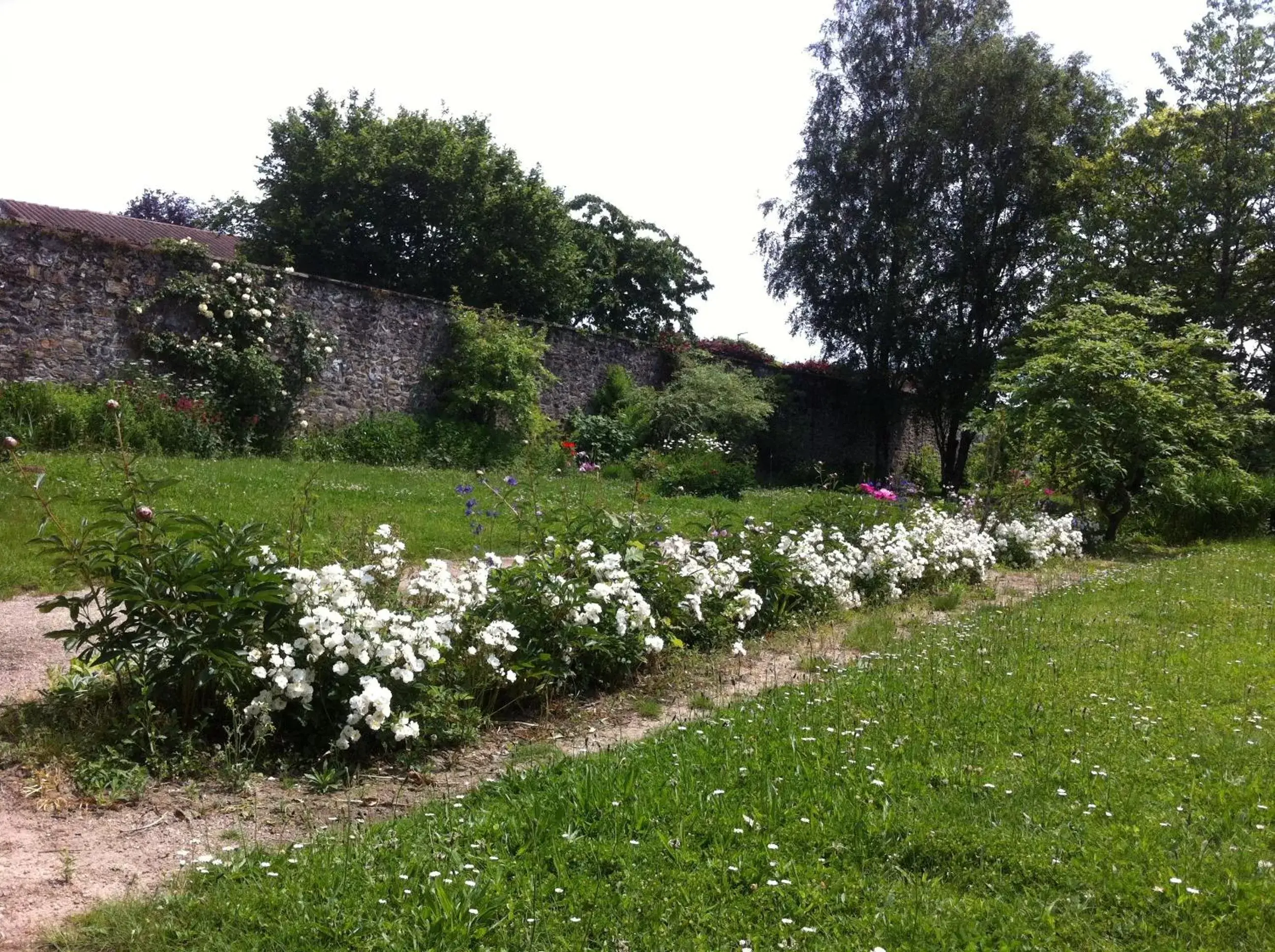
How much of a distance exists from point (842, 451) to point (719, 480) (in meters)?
9.41

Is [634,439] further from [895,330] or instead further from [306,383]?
[895,330]

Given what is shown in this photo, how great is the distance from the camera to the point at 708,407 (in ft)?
56.9

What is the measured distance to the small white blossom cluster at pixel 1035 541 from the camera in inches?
412

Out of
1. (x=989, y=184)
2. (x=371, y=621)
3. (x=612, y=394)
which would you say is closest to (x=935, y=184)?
(x=989, y=184)

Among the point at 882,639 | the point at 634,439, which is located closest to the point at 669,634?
the point at 882,639

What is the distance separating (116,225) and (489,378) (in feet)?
60.2

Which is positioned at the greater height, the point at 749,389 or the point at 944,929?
the point at 749,389

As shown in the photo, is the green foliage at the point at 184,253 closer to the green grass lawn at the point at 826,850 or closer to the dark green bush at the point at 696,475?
the dark green bush at the point at 696,475

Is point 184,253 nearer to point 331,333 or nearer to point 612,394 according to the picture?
point 331,333

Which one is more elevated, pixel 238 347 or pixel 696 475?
pixel 238 347

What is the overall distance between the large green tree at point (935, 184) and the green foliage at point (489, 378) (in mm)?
9365

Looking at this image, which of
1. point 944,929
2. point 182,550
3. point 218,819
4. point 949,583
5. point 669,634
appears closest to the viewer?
point 944,929

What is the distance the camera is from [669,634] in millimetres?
5285

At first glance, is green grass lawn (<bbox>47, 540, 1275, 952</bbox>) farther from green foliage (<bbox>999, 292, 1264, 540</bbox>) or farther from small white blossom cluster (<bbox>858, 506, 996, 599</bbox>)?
green foliage (<bbox>999, 292, 1264, 540</bbox>)
